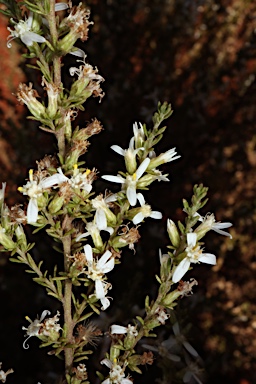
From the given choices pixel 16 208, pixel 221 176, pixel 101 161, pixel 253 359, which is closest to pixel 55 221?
pixel 16 208

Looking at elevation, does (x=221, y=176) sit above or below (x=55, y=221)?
above

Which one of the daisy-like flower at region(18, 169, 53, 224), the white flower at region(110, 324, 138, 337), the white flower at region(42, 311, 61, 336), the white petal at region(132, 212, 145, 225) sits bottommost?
the white flower at region(110, 324, 138, 337)

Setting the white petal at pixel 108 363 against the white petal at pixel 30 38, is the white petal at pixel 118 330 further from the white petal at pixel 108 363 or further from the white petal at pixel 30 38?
the white petal at pixel 30 38

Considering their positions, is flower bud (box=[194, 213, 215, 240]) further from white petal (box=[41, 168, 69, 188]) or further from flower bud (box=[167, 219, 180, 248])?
white petal (box=[41, 168, 69, 188])

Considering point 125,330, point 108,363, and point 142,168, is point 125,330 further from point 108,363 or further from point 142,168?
point 142,168

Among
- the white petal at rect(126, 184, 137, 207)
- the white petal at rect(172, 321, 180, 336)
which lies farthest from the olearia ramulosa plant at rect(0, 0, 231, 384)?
the white petal at rect(172, 321, 180, 336)

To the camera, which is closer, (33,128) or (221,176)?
(33,128)

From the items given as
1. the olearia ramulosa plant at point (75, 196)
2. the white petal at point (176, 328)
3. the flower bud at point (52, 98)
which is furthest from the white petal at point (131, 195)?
the white petal at point (176, 328)

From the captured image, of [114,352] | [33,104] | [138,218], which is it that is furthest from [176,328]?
[33,104]

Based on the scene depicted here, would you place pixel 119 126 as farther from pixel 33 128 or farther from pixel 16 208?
pixel 16 208
